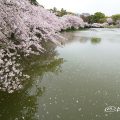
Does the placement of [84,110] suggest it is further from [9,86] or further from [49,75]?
[49,75]

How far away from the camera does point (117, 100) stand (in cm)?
858

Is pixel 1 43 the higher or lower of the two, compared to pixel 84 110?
higher

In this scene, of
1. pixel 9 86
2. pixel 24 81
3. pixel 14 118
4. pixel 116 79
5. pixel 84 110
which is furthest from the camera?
pixel 116 79

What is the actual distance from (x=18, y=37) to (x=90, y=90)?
3.73 m

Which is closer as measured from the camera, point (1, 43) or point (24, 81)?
point (1, 43)

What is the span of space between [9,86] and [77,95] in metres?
2.43

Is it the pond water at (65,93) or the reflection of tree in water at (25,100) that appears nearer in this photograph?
the reflection of tree in water at (25,100)

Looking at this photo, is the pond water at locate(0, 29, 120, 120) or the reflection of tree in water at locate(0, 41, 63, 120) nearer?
the reflection of tree in water at locate(0, 41, 63, 120)

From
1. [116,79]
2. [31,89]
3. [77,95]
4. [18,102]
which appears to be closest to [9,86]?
[18,102]

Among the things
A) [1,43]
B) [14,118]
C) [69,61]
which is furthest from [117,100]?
[69,61]

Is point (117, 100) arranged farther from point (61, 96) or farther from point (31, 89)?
point (31, 89)

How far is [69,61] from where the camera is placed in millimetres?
15047

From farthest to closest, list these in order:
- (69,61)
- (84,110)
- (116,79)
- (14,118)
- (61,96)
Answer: (69,61) < (116,79) < (61,96) < (84,110) < (14,118)

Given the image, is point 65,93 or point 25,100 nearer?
point 25,100
